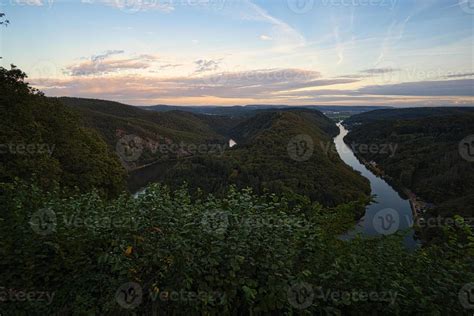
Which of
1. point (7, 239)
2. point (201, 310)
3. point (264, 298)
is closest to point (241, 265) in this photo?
point (264, 298)

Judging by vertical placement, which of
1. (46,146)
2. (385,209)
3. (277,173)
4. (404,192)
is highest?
(46,146)

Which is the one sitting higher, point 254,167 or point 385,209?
point 254,167

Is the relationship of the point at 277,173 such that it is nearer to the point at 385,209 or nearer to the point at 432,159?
the point at 385,209

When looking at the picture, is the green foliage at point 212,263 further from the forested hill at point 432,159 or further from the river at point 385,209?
the forested hill at point 432,159

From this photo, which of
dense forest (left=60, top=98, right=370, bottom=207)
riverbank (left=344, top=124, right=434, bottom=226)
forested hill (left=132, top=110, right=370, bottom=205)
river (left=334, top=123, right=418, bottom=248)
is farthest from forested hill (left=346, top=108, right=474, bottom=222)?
dense forest (left=60, top=98, right=370, bottom=207)

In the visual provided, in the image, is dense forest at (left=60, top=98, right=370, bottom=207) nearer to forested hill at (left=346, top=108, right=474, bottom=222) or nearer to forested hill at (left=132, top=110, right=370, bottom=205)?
forested hill at (left=132, top=110, right=370, bottom=205)

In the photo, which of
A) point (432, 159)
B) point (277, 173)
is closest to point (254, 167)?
point (277, 173)
